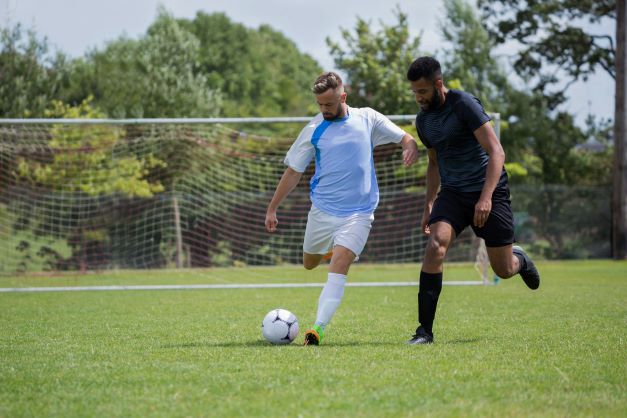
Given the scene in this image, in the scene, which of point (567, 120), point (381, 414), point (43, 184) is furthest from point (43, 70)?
point (381, 414)

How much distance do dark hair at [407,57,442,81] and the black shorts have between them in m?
0.94

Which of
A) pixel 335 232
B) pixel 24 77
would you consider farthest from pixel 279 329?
pixel 24 77

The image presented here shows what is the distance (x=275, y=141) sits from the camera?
60.3ft

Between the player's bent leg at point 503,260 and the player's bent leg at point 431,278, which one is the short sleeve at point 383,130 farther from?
the player's bent leg at point 503,260

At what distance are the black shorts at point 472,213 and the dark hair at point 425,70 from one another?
939 mm

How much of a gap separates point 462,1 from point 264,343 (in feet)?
107

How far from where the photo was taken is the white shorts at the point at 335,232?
269 inches

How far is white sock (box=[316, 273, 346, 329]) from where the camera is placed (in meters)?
6.71

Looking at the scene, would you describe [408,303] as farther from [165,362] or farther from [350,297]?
[165,362]

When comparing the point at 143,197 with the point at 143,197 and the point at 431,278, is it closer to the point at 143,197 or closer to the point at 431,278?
the point at 143,197

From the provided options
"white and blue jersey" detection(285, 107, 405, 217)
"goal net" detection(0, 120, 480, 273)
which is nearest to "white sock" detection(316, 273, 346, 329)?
"white and blue jersey" detection(285, 107, 405, 217)

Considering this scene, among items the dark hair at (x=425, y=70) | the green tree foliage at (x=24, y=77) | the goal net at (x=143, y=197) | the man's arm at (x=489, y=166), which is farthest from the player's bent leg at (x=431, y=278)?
the green tree foliage at (x=24, y=77)

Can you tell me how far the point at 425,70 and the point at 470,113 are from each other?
18.3 inches

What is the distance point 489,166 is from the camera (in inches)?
255
